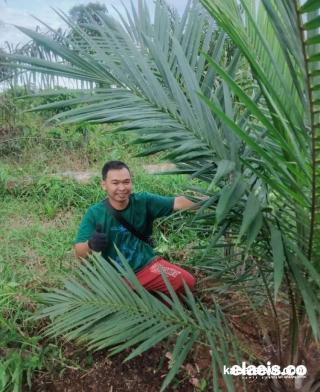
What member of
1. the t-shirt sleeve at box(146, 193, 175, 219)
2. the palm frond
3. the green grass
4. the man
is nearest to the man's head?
the man

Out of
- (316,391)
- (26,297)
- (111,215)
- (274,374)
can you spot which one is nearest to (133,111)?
(111,215)

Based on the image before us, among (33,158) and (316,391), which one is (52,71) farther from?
(33,158)

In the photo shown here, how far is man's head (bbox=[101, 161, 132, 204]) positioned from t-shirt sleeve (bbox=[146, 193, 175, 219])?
12 centimetres

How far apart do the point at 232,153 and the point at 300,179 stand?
18 centimetres

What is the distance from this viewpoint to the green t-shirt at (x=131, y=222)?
1.68 meters

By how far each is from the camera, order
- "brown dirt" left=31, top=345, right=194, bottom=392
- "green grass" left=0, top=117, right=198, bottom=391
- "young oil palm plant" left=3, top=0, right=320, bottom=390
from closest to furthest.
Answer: "young oil palm plant" left=3, top=0, right=320, bottom=390 < "brown dirt" left=31, top=345, right=194, bottom=392 < "green grass" left=0, top=117, right=198, bottom=391

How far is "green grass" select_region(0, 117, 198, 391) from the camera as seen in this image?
166cm

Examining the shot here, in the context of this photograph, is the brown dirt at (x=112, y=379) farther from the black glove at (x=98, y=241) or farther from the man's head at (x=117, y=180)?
the man's head at (x=117, y=180)

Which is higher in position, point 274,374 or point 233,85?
point 233,85

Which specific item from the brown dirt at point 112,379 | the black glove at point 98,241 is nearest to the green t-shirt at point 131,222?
the black glove at point 98,241

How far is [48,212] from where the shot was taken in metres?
2.92

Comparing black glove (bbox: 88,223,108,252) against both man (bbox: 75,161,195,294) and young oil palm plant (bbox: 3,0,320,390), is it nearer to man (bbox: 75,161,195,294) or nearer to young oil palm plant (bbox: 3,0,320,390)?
man (bbox: 75,161,195,294)

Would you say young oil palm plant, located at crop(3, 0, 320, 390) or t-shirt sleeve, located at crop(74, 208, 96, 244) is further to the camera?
t-shirt sleeve, located at crop(74, 208, 96, 244)

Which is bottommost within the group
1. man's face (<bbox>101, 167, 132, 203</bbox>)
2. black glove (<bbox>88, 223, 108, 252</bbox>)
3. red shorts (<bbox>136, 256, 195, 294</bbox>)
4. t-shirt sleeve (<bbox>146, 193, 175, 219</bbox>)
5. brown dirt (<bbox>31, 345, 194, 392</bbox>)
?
brown dirt (<bbox>31, 345, 194, 392</bbox>)
